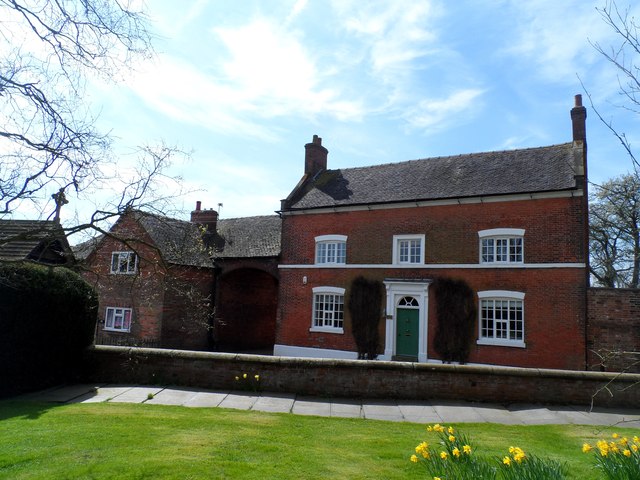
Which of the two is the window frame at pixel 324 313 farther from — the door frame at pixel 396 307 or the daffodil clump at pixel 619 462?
the daffodil clump at pixel 619 462

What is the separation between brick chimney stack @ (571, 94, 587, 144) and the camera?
19125 millimetres

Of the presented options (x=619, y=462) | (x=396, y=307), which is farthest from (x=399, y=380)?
(x=396, y=307)

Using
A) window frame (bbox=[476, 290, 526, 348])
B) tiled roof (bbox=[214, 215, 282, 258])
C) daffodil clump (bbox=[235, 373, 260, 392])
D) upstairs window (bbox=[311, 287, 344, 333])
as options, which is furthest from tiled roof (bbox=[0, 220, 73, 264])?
window frame (bbox=[476, 290, 526, 348])

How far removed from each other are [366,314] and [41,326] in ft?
40.8

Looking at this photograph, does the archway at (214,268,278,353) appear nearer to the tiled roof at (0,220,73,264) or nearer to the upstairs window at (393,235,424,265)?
the upstairs window at (393,235,424,265)

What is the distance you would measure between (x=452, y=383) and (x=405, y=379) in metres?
1.14

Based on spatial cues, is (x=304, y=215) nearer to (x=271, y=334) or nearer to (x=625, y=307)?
(x=271, y=334)

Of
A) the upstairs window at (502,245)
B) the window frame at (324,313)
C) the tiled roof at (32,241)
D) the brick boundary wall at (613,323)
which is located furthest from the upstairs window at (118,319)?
the brick boundary wall at (613,323)

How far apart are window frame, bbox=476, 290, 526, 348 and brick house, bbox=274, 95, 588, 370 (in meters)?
0.04

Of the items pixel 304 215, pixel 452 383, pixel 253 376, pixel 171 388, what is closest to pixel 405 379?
pixel 452 383

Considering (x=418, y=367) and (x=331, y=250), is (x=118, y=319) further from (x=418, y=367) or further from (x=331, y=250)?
(x=418, y=367)

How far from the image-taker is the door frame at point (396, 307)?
18984 mm

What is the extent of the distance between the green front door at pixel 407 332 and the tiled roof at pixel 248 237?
24.3ft

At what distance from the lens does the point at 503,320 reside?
57.9 ft
